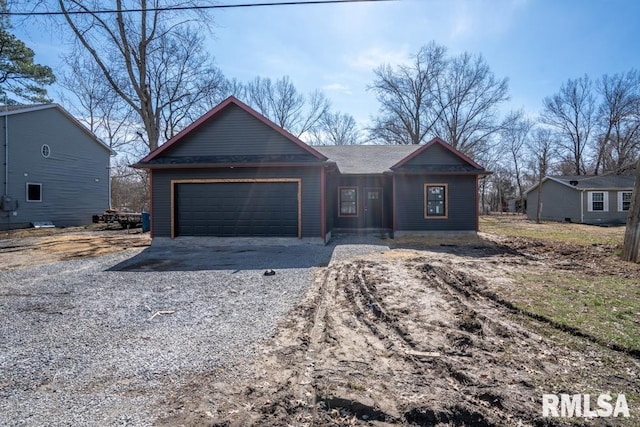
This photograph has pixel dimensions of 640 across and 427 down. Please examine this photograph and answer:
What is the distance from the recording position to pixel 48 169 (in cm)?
1886

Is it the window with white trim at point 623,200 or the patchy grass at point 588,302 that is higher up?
the window with white trim at point 623,200

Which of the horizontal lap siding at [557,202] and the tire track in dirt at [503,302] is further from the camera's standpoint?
the horizontal lap siding at [557,202]

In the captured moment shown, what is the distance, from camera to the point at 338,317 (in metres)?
4.54

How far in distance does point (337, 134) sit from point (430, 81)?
11.8 meters

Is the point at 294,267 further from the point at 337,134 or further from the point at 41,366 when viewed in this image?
the point at 337,134

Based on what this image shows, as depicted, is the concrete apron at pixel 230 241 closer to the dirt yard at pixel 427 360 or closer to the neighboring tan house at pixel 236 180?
the neighboring tan house at pixel 236 180

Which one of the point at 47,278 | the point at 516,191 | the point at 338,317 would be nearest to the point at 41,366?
the point at 338,317

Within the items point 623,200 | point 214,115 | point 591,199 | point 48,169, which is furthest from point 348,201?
point 623,200

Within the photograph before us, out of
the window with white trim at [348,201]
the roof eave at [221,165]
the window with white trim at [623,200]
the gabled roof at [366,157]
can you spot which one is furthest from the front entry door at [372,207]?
the window with white trim at [623,200]

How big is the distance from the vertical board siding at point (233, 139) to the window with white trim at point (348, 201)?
14.1 feet

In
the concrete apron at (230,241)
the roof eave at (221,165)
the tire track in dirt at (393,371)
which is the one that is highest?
the roof eave at (221,165)

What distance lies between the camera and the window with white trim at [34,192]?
1795 centimetres

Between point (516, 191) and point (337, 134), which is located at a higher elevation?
point (337, 134)

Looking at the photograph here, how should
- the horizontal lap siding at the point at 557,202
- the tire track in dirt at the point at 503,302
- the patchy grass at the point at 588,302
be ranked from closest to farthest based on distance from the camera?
the tire track in dirt at the point at 503,302, the patchy grass at the point at 588,302, the horizontal lap siding at the point at 557,202
